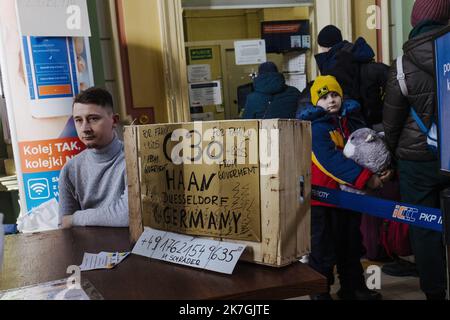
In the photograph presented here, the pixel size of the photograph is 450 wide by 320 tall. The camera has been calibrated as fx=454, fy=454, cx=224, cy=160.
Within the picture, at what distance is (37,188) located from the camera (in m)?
2.17

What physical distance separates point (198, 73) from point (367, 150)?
1826mm

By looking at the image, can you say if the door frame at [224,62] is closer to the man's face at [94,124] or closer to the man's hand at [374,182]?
the man's hand at [374,182]

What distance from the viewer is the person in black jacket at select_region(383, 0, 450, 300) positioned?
199 cm

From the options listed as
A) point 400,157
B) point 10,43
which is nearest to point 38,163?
point 10,43

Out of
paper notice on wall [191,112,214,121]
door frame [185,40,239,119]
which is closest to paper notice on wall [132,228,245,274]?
paper notice on wall [191,112,214,121]

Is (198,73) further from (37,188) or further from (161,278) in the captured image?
(161,278)

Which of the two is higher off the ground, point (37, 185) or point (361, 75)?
point (361, 75)

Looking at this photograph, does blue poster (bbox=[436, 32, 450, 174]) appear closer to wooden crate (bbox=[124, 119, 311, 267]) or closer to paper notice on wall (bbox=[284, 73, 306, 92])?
wooden crate (bbox=[124, 119, 311, 267])

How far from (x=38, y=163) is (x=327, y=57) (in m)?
1.77

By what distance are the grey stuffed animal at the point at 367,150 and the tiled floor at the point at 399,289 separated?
2.82ft

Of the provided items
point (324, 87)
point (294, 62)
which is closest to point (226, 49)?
point (294, 62)

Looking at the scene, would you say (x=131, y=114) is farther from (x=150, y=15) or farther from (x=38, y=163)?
(x=38, y=163)

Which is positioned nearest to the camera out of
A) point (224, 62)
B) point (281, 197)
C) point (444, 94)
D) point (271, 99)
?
point (281, 197)
